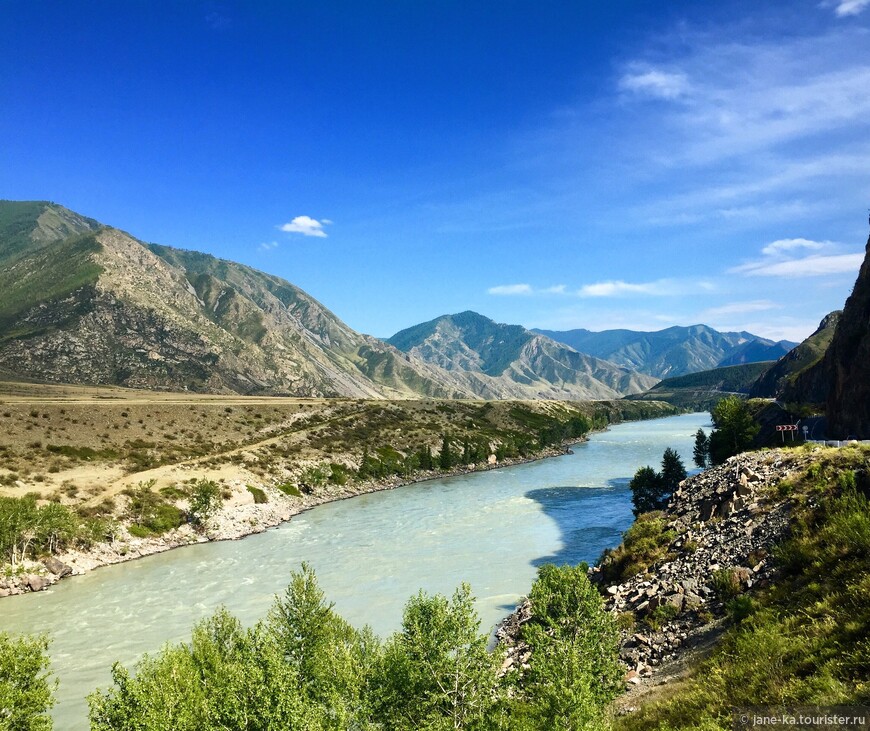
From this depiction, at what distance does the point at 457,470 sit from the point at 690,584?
3858 inches

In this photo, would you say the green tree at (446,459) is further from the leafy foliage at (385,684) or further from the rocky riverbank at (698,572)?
the leafy foliage at (385,684)

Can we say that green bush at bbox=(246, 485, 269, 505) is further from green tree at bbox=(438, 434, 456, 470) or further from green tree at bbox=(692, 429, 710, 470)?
green tree at bbox=(692, 429, 710, 470)

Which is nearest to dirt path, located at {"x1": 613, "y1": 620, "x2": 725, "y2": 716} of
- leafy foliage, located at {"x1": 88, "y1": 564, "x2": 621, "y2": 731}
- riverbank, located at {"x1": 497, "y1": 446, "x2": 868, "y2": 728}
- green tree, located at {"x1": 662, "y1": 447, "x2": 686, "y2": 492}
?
riverbank, located at {"x1": 497, "y1": 446, "x2": 868, "y2": 728}

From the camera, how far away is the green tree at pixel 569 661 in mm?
17984

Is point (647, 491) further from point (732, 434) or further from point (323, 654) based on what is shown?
point (323, 654)

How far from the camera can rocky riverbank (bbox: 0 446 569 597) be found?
54750 mm

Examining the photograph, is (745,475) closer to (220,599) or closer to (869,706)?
(869,706)

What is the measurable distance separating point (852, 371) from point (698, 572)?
3031 inches

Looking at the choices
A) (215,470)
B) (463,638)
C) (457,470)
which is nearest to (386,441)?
(457,470)

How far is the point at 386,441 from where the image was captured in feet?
428

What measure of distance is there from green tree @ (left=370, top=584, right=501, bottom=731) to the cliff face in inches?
3318

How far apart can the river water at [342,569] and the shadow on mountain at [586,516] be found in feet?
0.73

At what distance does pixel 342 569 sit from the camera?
188 ft

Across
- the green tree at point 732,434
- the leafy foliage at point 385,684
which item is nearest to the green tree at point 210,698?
the leafy foliage at point 385,684
